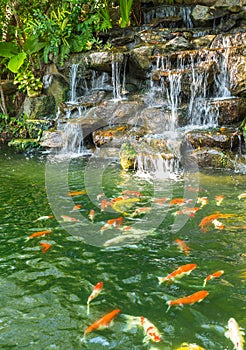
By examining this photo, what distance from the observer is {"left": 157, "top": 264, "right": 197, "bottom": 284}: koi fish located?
328 centimetres

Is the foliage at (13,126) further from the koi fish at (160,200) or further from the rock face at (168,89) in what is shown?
the koi fish at (160,200)

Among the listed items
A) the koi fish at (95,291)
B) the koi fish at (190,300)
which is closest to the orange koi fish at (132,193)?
the koi fish at (95,291)

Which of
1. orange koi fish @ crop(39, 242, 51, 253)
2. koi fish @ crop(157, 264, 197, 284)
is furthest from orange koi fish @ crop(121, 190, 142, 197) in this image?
koi fish @ crop(157, 264, 197, 284)

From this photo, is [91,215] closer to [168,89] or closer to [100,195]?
[100,195]

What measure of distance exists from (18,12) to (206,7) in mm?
7224

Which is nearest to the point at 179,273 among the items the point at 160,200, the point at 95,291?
the point at 95,291

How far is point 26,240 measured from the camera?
425cm

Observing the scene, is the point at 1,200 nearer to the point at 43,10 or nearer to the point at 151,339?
the point at 151,339

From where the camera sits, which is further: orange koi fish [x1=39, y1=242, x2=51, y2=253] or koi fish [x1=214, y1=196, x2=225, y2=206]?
koi fish [x1=214, y1=196, x2=225, y2=206]

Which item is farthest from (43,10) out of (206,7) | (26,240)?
(26,240)

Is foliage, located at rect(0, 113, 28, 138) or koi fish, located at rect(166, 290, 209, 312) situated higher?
foliage, located at rect(0, 113, 28, 138)

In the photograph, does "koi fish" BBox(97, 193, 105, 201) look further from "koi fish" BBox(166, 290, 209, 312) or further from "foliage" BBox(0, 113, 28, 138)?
"foliage" BBox(0, 113, 28, 138)

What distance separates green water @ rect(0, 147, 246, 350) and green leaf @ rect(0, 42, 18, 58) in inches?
340

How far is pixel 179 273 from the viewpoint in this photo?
3.35 metres
